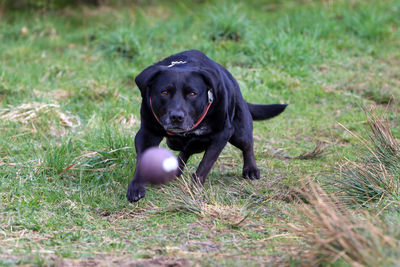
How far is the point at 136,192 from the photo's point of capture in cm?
371

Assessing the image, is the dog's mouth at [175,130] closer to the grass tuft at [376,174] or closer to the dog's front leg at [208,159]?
the dog's front leg at [208,159]

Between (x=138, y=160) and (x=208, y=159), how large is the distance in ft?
1.77

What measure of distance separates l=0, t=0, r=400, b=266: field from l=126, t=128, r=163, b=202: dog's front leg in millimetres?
98

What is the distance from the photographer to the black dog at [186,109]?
3787mm

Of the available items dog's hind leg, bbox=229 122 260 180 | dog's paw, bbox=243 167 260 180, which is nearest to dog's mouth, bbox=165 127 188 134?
dog's hind leg, bbox=229 122 260 180

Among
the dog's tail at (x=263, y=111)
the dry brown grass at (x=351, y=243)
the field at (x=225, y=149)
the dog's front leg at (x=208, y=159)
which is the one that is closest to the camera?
the dry brown grass at (x=351, y=243)

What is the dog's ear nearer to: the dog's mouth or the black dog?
the black dog

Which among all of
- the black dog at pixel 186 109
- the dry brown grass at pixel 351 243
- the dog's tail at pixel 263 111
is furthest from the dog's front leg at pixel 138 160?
the dry brown grass at pixel 351 243

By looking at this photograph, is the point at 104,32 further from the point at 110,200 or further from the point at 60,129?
the point at 110,200

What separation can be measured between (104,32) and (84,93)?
239 centimetres

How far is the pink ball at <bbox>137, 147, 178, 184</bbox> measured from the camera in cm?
372

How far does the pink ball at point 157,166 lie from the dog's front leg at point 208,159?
25 centimetres

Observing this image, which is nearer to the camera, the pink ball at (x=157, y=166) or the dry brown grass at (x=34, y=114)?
the pink ball at (x=157, y=166)

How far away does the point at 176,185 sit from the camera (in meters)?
3.94
